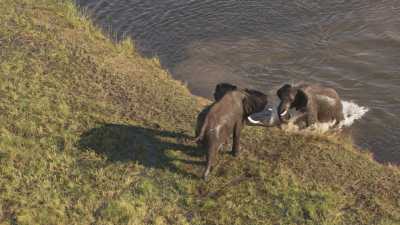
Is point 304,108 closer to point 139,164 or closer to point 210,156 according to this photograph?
point 210,156

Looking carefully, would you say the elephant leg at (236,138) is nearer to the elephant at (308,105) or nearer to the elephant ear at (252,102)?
the elephant ear at (252,102)

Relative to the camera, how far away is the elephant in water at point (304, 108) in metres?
12.7

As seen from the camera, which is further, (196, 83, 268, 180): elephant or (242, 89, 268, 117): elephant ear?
(242, 89, 268, 117): elephant ear

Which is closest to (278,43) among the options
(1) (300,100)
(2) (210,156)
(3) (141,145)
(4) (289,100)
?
(1) (300,100)

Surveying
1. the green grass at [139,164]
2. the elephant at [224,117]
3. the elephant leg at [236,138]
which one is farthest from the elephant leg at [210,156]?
the elephant leg at [236,138]

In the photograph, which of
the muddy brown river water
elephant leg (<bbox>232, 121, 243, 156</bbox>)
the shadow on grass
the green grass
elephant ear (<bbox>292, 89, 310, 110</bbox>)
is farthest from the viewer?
the muddy brown river water

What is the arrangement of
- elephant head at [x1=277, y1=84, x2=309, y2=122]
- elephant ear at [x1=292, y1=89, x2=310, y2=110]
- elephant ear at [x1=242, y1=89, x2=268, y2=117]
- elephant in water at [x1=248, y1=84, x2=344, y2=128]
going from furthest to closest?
elephant ear at [x1=292, y1=89, x2=310, y2=110]
elephant in water at [x1=248, y1=84, x2=344, y2=128]
elephant head at [x1=277, y1=84, x2=309, y2=122]
elephant ear at [x1=242, y1=89, x2=268, y2=117]

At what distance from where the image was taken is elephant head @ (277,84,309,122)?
497 inches

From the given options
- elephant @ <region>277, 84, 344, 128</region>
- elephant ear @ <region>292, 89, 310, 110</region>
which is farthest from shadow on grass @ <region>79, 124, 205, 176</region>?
elephant ear @ <region>292, 89, 310, 110</region>

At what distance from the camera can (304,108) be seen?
13.2m

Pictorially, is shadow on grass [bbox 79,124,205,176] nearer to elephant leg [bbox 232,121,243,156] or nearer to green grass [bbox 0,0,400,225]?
green grass [bbox 0,0,400,225]

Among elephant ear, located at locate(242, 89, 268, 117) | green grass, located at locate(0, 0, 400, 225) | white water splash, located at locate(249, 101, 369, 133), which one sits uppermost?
elephant ear, located at locate(242, 89, 268, 117)

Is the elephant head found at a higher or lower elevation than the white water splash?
higher

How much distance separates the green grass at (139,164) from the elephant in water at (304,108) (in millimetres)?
798
